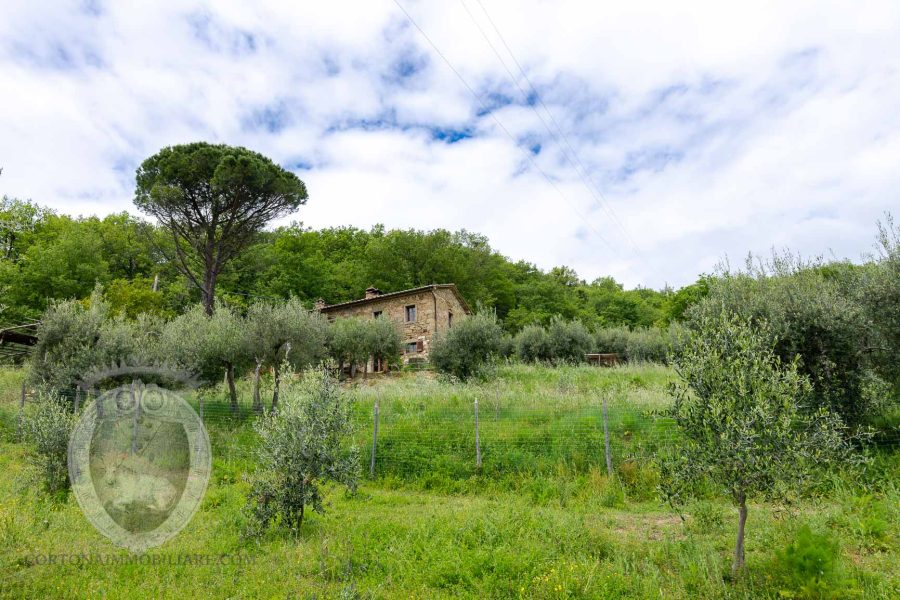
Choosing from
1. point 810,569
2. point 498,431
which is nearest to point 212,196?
point 498,431

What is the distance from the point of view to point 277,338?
55.2ft

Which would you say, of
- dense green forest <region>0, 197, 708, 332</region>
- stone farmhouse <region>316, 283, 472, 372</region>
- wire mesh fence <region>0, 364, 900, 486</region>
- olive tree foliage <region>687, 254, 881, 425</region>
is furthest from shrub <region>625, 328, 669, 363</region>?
olive tree foliage <region>687, 254, 881, 425</region>

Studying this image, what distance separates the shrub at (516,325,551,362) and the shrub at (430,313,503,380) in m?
6.99

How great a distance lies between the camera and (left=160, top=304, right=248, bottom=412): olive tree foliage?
16.6m

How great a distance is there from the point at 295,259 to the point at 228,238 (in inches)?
841

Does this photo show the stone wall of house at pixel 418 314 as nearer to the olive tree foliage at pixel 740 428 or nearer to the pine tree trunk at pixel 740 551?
the olive tree foliage at pixel 740 428

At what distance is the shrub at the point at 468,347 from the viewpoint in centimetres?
2359

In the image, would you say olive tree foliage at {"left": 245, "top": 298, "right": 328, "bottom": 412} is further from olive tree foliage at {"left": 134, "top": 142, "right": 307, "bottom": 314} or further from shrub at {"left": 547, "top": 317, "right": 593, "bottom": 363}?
shrub at {"left": 547, "top": 317, "right": 593, "bottom": 363}

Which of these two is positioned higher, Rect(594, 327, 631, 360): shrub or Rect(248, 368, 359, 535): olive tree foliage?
Rect(594, 327, 631, 360): shrub

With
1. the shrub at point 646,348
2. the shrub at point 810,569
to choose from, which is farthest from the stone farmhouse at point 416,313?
the shrub at point 810,569

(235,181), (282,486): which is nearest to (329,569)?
(282,486)

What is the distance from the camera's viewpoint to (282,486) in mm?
7883

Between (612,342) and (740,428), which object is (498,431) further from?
(612,342)

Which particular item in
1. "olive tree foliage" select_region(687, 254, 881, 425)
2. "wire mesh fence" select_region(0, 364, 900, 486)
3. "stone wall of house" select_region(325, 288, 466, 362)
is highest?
"stone wall of house" select_region(325, 288, 466, 362)
